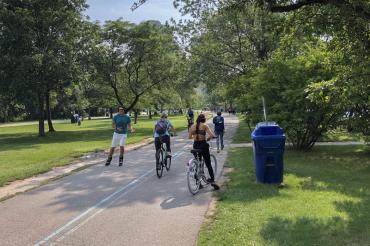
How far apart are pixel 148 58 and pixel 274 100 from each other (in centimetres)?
2779

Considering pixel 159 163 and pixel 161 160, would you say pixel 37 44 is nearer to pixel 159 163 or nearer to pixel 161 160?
pixel 161 160

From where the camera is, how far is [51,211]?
348 inches

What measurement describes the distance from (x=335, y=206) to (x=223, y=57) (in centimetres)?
2842

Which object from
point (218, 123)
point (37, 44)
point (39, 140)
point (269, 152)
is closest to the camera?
point (269, 152)

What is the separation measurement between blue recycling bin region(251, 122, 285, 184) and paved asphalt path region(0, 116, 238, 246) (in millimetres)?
1359

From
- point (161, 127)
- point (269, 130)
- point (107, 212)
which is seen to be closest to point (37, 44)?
point (161, 127)

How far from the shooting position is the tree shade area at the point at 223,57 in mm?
10633

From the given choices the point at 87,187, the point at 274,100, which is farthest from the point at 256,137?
the point at 274,100

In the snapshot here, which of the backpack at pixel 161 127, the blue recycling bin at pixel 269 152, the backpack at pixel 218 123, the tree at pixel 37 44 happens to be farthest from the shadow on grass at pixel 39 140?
the blue recycling bin at pixel 269 152

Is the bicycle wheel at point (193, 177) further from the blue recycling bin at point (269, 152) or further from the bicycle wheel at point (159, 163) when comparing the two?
the bicycle wheel at point (159, 163)

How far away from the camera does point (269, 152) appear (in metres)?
11.1

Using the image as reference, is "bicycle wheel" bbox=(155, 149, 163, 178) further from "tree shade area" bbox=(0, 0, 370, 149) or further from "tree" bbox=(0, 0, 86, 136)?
"tree" bbox=(0, 0, 86, 136)

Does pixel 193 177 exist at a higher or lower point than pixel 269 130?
lower

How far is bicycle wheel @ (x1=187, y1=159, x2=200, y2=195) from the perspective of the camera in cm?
1011
